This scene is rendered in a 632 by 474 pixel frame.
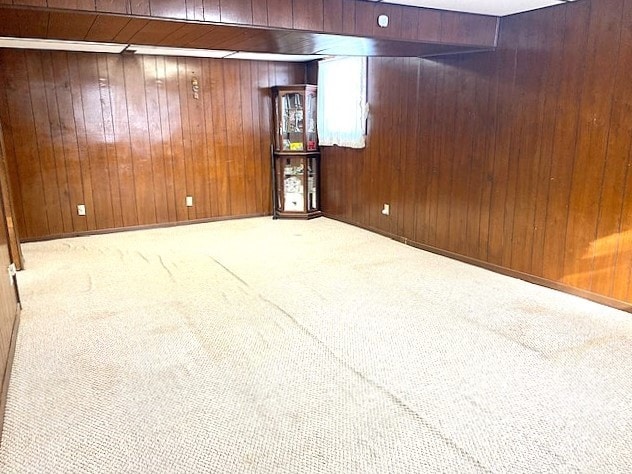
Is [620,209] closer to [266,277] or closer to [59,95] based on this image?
[266,277]

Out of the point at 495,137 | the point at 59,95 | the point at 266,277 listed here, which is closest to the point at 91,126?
the point at 59,95

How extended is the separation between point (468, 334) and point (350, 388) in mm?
996

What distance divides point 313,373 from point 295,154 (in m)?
4.36

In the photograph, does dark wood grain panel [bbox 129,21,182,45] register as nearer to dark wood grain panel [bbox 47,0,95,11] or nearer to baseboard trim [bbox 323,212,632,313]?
dark wood grain panel [bbox 47,0,95,11]

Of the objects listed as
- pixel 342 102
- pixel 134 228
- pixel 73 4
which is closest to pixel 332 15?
pixel 73 4

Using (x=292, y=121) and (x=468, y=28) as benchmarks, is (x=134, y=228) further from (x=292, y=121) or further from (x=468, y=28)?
(x=468, y=28)

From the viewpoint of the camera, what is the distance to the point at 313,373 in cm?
258

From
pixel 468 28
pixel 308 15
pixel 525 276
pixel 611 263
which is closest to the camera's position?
pixel 308 15

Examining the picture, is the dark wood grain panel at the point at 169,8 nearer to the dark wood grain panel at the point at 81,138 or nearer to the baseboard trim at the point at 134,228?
the dark wood grain panel at the point at 81,138

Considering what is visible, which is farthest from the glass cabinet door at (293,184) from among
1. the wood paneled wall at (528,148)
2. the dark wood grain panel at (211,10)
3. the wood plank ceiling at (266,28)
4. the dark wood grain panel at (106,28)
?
the dark wood grain panel at (211,10)

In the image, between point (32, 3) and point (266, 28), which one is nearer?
point (32, 3)

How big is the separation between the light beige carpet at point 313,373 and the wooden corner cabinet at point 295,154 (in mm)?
2335

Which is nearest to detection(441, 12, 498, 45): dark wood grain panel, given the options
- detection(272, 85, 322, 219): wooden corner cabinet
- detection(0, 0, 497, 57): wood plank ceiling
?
detection(0, 0, 497, 57): wood plank ceiling

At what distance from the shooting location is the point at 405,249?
5.07 meters
